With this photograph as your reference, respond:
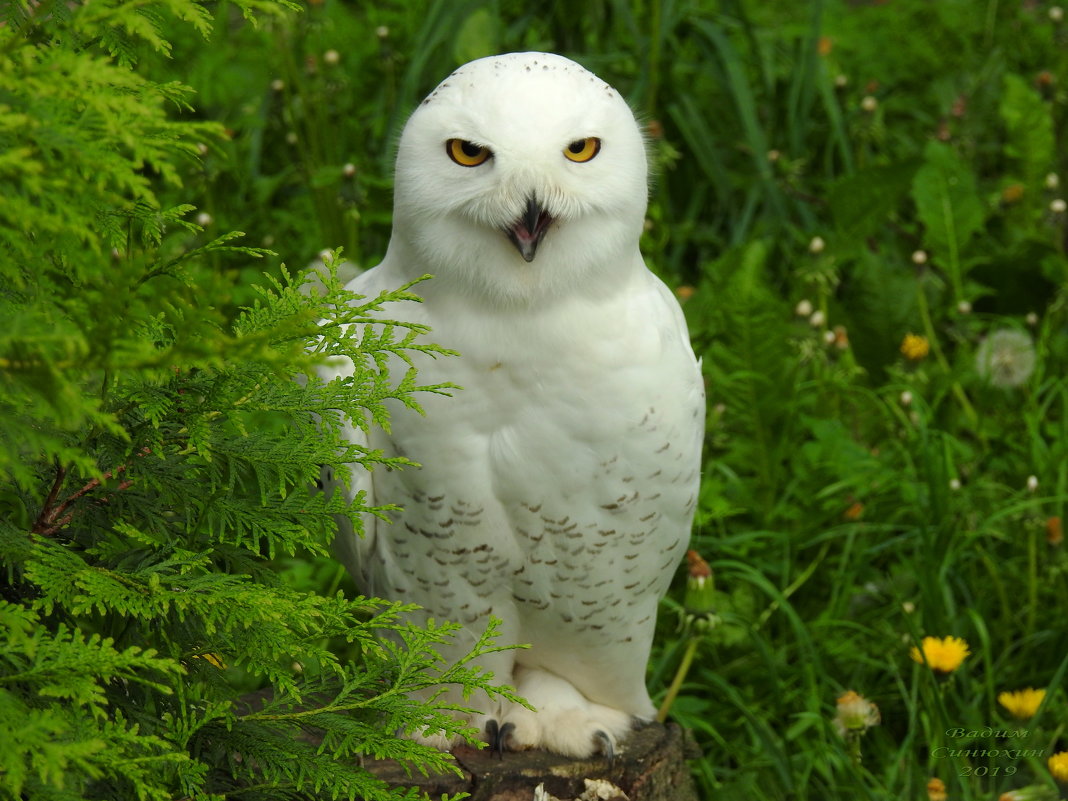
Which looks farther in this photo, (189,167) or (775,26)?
(775,26)

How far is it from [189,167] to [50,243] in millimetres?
2742

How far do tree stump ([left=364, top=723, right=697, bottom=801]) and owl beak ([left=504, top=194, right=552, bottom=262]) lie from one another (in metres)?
1.01

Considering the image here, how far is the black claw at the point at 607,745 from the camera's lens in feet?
7.84

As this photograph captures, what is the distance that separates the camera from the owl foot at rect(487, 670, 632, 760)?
2.40 metres

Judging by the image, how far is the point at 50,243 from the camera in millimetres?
1218

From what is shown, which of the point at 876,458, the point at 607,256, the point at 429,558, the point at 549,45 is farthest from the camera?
the point at 549,45

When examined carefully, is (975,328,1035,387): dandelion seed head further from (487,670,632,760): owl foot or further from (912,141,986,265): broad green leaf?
(487,670,632,760): owl foot

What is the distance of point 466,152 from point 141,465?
71 cm

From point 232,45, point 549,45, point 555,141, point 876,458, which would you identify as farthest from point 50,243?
point 232,45

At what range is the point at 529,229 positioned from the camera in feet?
5.94

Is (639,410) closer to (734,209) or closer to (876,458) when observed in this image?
(876,458)

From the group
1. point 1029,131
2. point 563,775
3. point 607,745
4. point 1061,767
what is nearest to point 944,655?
point 1061,767

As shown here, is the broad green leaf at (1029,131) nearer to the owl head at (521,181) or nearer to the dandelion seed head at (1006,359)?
the dandelion seed head at (1006,359)

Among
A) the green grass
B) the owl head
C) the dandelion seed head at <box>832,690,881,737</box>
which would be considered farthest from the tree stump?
the owl head
